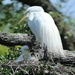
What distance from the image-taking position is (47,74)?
1.56 metres

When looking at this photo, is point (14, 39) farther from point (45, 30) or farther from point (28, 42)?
point (45, 30)

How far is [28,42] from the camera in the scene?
6.60ft

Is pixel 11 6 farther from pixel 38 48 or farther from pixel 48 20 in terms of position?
pixel 38 48

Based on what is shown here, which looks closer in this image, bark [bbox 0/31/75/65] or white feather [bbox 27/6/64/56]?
bark [bbox 0/31/75/65]

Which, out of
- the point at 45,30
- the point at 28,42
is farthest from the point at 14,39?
the point at 45,30

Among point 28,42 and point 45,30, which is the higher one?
point 45,30

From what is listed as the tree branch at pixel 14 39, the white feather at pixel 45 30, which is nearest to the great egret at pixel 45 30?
the white feather at pixel 45 30

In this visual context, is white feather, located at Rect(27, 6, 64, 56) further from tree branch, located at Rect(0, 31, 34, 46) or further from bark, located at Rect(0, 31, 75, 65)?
tree branch, located at Rect(0, 31, 34, 46)

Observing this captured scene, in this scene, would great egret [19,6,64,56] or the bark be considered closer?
the bark

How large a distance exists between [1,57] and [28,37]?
0.41 meters

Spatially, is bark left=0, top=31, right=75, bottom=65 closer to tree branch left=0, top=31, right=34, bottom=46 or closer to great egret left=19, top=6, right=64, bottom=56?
tree branch left=0, top=31, right=34, bottom=46

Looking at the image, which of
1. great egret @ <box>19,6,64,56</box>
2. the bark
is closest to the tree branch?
the bark

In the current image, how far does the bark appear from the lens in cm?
192

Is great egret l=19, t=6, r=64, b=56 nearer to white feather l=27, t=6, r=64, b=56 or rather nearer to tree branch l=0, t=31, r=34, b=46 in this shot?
white feather l=27, t=6, r=64, b=56
